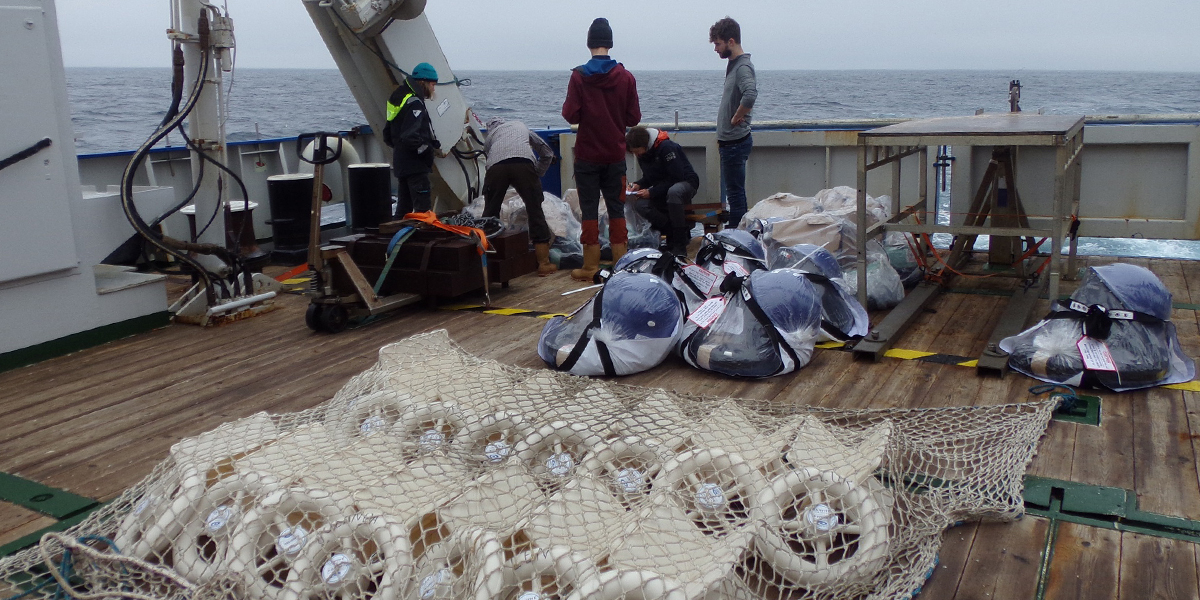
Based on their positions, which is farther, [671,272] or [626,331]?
[671,272]

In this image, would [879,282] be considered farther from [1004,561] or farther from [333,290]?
[333,290]

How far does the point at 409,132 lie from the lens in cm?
682

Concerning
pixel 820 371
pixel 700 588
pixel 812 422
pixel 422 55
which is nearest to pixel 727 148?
pixel 422 55

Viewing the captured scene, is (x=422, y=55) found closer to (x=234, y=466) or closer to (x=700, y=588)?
(x=234, y=466)

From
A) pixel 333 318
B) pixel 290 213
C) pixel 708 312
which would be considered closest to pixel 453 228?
pixel 333 318

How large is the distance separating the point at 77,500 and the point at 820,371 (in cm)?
332

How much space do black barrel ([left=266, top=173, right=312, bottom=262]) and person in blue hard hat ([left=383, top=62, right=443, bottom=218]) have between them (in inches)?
53.9

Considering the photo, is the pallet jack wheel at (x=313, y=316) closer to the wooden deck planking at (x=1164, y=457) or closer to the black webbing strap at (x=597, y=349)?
the black webbing strap at (x=597, y=349)

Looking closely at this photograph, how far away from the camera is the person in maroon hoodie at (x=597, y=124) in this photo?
6.88 meters

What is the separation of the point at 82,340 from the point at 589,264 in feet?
11.3

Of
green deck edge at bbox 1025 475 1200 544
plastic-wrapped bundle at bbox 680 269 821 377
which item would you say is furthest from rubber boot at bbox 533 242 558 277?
green deck edge at bbox 1025 475 1200 544

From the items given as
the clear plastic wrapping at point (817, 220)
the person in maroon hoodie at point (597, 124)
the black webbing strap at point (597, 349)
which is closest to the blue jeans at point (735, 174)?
the clear plastic wrapping at point (817, 220)

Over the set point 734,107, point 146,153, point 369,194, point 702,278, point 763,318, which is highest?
point 734,107

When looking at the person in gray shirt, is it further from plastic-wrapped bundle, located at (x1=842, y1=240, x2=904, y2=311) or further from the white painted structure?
the white painted structure
